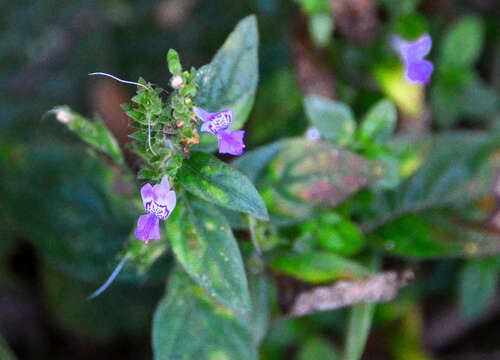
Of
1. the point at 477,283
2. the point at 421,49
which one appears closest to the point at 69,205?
the point at 421,49

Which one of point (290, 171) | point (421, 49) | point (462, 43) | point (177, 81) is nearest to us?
point (177, 81)

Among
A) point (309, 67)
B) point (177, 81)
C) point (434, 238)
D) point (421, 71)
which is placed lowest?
point (434, 238)

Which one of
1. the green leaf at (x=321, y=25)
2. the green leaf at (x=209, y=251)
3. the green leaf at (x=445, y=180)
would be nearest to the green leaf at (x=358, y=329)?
the green leaf at (x=445, y=180)

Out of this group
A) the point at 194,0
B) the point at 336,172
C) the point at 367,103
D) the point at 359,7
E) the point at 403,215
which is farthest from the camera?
the point at 194,0

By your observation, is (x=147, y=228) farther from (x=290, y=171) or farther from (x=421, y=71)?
(x=421, y=71)

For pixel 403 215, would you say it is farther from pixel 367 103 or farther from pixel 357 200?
pixel 367 103

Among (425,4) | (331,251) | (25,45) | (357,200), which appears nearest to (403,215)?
(357,200)
